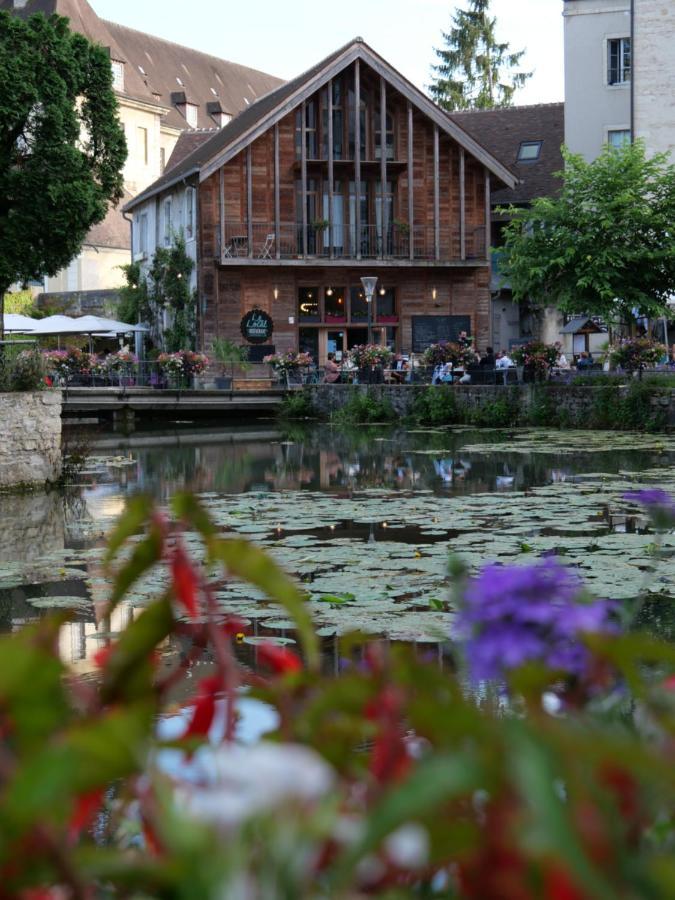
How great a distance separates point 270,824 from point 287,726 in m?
0.36

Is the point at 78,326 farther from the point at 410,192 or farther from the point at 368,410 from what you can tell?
the point at 368,410

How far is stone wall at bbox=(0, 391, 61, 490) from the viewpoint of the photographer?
16.5 metres

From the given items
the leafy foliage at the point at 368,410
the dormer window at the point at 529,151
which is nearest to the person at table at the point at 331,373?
the leafy foliage at the point at 368,410

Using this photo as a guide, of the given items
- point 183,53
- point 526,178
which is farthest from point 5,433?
point 183,53

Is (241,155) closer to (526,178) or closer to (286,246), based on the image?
(286,246)

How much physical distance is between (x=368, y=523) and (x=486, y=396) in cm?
1893

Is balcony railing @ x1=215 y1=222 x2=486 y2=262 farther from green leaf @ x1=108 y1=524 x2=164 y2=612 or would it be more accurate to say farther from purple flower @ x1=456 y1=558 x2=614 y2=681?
purple flower @ x1=456 y1=558 x2=614 y2=681

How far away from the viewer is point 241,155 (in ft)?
138

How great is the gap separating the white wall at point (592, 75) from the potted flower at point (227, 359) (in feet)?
39.7

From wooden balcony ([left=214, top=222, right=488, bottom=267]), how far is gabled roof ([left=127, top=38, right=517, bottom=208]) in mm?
1953

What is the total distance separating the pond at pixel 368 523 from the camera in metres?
7.90

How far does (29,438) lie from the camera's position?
16.8 m

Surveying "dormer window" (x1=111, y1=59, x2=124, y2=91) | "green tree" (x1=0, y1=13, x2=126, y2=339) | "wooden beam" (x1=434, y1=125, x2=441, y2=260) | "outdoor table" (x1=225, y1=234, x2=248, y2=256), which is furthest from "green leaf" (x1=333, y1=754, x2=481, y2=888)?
"dormer window" (x1=111, y1=59, x2=124, y2=91)

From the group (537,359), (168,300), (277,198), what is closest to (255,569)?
(537,359)
